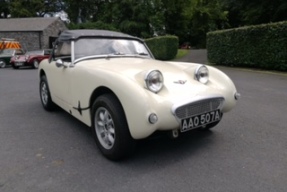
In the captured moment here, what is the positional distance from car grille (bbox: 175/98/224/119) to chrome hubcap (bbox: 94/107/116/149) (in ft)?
2.62

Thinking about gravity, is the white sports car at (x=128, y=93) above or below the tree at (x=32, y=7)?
below

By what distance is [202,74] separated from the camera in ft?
13.5

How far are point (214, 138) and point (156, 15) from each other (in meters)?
34.4

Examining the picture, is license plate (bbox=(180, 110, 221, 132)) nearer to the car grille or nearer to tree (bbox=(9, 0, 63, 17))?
the car grille

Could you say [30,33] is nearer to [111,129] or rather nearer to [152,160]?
[111,129]

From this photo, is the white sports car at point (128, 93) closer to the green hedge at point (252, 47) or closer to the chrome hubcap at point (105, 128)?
the chrome hubcap at point (105, 128)

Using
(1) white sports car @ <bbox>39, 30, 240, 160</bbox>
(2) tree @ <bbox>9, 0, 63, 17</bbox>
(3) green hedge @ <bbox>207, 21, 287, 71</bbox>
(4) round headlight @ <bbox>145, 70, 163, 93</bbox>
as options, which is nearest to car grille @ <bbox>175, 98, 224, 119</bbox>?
(1) white sports car @ <bbox>39, 30, 240, 160</bbox>

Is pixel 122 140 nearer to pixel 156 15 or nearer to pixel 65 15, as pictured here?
pixel 156 15

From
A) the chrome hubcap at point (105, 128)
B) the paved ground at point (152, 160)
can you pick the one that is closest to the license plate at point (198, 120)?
the paved ground at point (152, 160)

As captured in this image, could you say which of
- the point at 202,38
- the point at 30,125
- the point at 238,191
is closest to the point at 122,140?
the point at 238,191

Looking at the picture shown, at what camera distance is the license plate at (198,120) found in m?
3.41

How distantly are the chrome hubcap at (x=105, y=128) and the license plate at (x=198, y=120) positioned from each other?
821mm

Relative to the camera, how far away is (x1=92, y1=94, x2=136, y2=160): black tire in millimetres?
3346

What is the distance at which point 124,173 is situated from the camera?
10.6 ft
